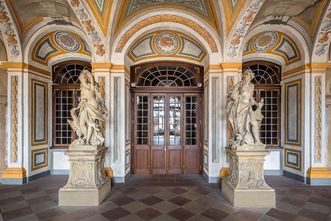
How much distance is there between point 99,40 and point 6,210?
3931 millimetres

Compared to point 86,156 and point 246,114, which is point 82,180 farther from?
point 246,114

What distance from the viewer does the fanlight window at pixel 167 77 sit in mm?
5801

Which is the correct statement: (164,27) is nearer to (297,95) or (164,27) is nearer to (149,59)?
(149,59)

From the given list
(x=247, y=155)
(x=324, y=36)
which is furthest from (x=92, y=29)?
(x=324, y=36)

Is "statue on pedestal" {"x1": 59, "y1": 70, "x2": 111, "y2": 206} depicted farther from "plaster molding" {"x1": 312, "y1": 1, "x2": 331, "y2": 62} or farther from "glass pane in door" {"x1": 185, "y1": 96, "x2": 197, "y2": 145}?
"plaster molding" {"x1": 312, "y1": 1, "x2": 331, "y2": 62}

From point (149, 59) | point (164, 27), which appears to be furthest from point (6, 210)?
point (164, 27)

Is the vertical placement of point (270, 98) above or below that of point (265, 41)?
below

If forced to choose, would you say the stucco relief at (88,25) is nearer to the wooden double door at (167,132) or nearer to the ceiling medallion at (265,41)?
the wooden double door at (167,132)

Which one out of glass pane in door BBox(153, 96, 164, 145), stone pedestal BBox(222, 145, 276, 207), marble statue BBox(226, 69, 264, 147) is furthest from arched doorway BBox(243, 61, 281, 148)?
glass pane in door BBox(153, 96, 164, 145)

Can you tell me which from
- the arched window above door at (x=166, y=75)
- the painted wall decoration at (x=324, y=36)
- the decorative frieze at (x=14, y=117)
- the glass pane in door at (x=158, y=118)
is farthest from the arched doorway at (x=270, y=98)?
the decorative frieze at (x=14, y=117)

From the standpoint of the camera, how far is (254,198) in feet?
11.5

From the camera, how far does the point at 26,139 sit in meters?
4.90

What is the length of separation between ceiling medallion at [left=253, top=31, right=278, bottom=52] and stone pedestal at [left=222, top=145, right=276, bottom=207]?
10.8 ft

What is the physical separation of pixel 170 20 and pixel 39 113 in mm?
4439
